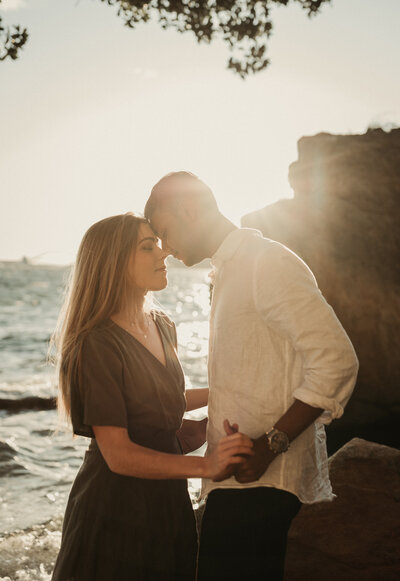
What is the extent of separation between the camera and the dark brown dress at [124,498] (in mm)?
2461

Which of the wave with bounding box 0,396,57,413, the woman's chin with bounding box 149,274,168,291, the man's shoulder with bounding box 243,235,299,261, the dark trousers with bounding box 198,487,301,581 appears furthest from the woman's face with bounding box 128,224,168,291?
the wave with bounding box 0,396,57,413

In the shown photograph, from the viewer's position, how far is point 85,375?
2.40 meters

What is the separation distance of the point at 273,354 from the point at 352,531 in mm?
2470

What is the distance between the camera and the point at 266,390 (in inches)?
87.2

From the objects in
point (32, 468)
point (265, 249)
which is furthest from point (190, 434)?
point (32, 468)

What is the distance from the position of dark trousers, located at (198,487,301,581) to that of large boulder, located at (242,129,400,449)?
5795mm

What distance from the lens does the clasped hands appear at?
6.97ft

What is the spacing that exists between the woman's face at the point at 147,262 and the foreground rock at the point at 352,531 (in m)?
2.38

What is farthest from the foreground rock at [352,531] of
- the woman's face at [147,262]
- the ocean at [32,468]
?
the woman's face at [147,262]

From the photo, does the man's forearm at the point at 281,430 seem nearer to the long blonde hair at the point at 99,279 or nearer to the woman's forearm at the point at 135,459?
the woman's forearm at the point at 135,459

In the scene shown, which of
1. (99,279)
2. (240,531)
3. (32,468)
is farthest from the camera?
(32,468)

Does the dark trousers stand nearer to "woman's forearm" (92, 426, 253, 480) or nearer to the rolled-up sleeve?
"woman's forearm" (92, 426, 253, 480)

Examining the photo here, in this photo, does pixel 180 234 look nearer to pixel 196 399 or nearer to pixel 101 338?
pixel 101 338

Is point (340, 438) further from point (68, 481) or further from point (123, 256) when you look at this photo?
point (123, 256)
